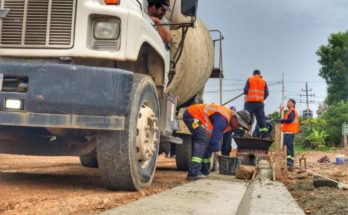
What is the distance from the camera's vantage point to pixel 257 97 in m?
10.3

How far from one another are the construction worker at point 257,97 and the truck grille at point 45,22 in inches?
272

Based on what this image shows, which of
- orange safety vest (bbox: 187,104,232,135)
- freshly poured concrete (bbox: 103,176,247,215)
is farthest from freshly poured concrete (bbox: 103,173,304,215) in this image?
orange safety vest (bbox: 187,104,232,135)

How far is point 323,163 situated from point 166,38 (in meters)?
9.93

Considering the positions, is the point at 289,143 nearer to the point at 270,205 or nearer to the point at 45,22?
the point at 270,205

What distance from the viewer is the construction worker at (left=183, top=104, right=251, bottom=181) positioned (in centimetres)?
668

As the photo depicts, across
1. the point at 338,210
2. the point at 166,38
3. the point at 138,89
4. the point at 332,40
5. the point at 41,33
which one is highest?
the point at 332,40

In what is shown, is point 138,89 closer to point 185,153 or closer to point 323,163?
point 185,153

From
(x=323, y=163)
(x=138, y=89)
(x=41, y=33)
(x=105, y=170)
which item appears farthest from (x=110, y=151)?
(x=323, y=163)

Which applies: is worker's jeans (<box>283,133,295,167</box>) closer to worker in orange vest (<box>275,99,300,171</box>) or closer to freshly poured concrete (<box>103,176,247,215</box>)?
worker in orange vest (<box>275,99,300,171</box>)

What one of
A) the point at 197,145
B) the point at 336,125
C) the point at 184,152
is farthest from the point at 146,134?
the point at 336,125

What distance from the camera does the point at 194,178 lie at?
6.55 m

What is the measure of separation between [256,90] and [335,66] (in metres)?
26.6

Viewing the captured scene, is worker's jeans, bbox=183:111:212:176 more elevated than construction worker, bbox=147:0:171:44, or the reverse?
construction worker, bbox=147:0:171:44

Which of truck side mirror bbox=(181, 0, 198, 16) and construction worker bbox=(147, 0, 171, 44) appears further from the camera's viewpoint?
construction worker bbox=(147, 0, 171, 44)
